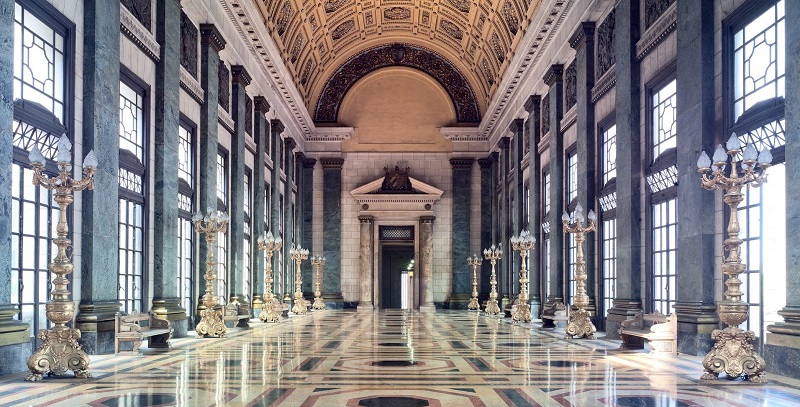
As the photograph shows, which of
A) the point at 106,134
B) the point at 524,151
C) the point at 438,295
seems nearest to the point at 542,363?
the point at 106,134

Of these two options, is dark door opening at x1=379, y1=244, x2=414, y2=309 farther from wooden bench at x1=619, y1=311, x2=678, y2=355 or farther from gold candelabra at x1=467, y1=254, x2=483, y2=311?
wooden bench at x1=619, y1=311, x2=678, y2=355

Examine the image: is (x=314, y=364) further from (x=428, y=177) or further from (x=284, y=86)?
(x=428, y=177)

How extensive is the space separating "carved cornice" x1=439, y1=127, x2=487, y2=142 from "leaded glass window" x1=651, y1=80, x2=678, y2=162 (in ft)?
80.4

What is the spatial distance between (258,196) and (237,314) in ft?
22.5

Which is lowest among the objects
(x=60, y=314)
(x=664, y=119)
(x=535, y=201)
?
(x=60, y=314)

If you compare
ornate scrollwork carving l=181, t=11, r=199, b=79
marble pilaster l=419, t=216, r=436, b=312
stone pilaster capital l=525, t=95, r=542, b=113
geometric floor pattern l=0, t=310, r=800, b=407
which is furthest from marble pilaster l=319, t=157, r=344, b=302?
geometric floor pattern l=0, t=310, r=800, b=407

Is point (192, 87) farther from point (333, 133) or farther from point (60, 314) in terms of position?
point (333, 133)

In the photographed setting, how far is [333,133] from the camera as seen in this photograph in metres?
41.5

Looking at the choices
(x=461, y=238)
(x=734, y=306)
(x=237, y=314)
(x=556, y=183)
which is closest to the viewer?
(x=734, y=306)

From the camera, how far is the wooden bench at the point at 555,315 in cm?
2169

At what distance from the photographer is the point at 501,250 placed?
3494 centimetres

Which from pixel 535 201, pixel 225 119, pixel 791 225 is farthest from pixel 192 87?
pixel 791 225

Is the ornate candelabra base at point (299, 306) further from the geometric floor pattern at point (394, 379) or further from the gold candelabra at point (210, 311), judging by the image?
the geometric floor pattern at point (394, 379)

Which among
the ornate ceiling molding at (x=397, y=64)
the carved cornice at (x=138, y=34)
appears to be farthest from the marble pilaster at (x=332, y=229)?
the carved cornice at (x=138, y=34)
